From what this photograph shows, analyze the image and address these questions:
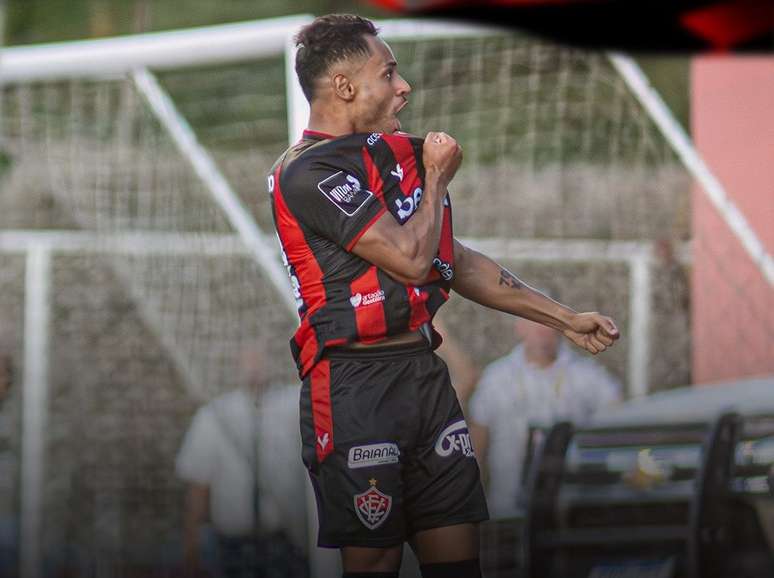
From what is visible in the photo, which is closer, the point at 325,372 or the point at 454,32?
the point at 325,372

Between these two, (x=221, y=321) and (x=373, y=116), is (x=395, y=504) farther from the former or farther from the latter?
(x=221, y=321)

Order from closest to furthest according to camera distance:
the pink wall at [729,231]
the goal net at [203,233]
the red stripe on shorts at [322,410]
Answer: the red stripe on shorts at [322,410], the goal net at [203,233], the pink wall at [729,231]

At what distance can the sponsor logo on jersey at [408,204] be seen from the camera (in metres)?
2.93

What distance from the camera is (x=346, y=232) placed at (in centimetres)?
284

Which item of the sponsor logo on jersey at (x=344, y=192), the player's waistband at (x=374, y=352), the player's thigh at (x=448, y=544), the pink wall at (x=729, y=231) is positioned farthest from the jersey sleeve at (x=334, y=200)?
the pink wall at (x=729, y=231)

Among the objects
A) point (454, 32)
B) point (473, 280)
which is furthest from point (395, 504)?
point (454, 32)

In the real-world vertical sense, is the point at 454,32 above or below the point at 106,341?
above

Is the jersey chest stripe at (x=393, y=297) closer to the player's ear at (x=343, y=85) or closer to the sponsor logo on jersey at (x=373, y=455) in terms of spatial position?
the sponsor logo on jersey at (x=373, y=455)

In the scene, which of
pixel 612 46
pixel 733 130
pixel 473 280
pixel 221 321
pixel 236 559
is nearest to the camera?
pixel 473 280

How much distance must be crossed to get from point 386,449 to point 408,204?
0.53 m

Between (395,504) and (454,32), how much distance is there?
321cm

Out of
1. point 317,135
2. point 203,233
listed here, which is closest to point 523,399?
point 203,233

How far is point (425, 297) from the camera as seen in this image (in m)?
2.93

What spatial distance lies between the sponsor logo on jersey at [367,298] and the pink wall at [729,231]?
149 inches
